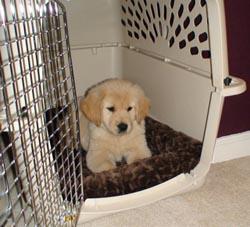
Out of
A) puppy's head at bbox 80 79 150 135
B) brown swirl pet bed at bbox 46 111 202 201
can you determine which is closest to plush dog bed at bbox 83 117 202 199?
brown swirl pet bed at bbox 46 111 202 201

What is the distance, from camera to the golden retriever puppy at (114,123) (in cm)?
158

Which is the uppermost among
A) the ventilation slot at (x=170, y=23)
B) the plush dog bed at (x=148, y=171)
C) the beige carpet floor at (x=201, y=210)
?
the ventilation slot at (x=170, y=23)

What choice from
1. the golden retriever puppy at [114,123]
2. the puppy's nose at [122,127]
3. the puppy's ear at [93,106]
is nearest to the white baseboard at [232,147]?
the golden retriever puppy at [114,123]

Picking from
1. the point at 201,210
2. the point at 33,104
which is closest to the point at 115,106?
the point at 201,210

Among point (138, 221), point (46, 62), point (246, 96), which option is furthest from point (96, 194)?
point (246, 96)

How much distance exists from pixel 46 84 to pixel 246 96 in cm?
116

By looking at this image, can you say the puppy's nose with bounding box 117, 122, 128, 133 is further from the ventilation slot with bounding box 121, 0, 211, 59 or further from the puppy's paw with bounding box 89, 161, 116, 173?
the ventilation slot with bounding box 121, 0, 211, 59

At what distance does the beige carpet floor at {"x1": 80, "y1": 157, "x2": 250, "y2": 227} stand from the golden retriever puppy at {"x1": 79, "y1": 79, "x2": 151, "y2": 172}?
0.96 ft

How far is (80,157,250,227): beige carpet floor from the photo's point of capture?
1.33 metres

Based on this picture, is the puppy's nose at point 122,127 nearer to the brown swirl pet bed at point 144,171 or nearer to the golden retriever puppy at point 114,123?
the golden retriever puppy at point 114,123

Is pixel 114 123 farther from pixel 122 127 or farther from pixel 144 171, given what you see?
pixel 144 171

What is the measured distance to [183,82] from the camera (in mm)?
1629

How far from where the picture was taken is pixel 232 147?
182 cm

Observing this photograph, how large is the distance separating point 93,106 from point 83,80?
0.65 metres
